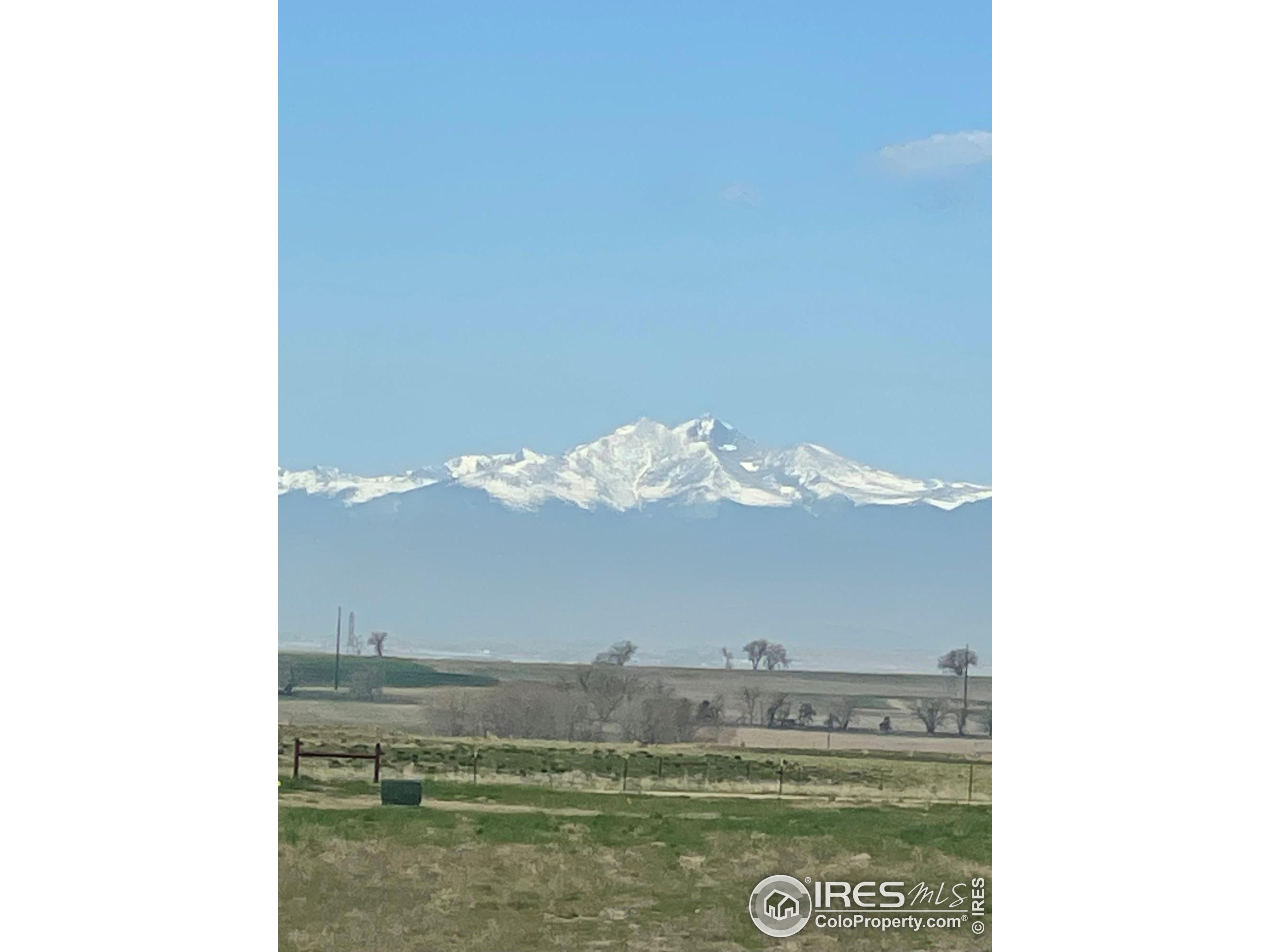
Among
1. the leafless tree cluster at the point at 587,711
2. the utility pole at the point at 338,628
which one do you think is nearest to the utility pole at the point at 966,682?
the leafless tree cluster at the point at 587,711

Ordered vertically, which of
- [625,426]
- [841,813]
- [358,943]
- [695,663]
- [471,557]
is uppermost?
[625,426]

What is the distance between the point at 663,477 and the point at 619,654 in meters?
1.39

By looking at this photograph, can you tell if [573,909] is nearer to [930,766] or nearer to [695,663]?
[695,663]

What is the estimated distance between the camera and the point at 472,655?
1091cm

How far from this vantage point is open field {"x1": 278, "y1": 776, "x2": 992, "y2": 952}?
10.1 metres

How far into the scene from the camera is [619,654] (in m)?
10.9

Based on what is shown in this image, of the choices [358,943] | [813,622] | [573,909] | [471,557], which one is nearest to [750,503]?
[813,622]

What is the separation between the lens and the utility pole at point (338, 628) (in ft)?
36.1

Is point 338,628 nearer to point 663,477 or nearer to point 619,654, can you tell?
point 619,654

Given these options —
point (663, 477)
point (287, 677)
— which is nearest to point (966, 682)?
point (663, 477)

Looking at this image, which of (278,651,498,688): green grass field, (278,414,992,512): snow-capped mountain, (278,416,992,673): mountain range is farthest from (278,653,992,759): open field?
(278,414,992,512): snow-capped mountain

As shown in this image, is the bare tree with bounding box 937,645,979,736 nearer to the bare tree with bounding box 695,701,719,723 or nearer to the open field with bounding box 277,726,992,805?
the open field with bounding box 277,726,992,805

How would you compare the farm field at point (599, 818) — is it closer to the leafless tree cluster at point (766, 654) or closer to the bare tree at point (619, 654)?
the leafless tree cluster at point (766, 654)
